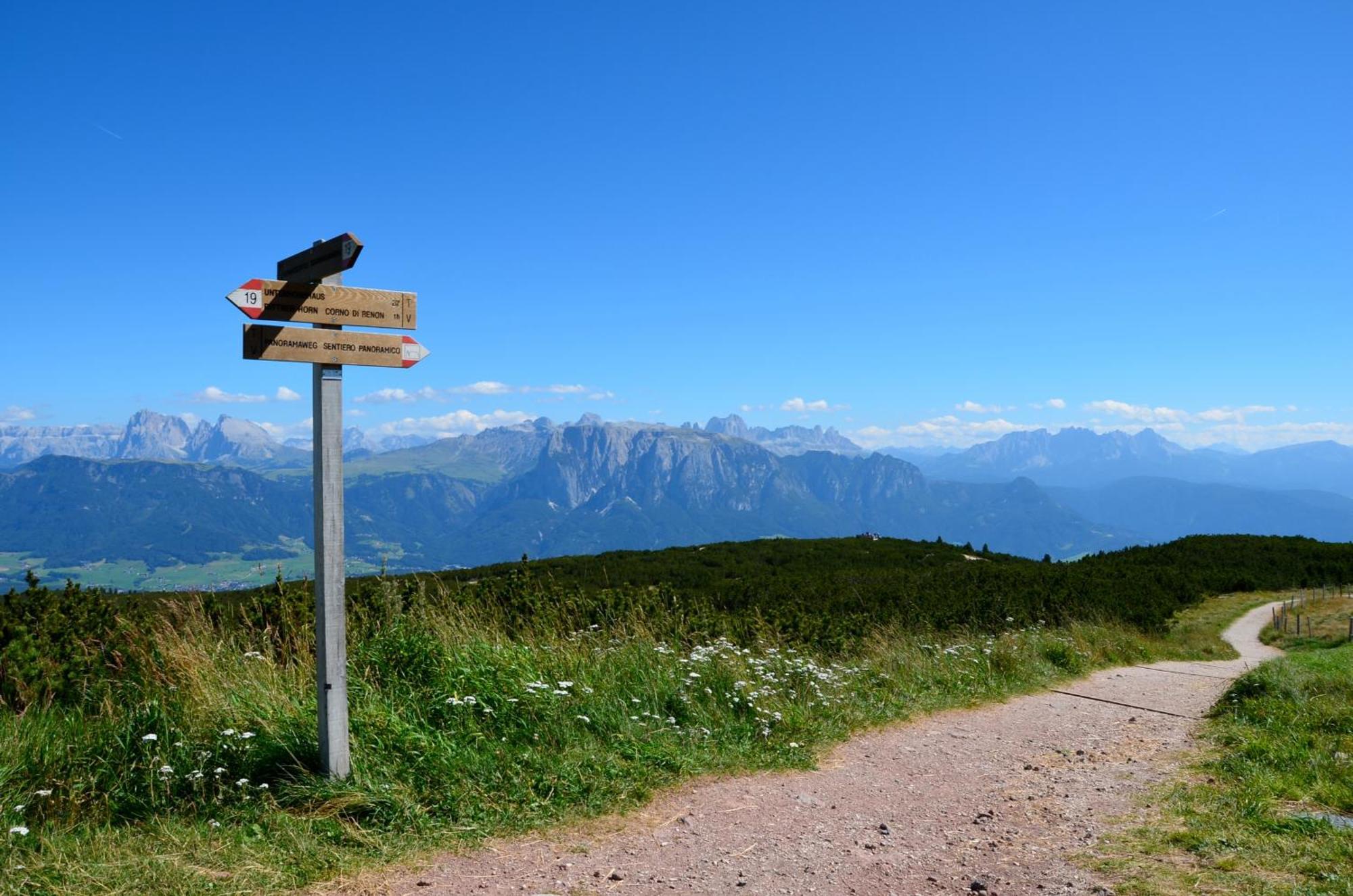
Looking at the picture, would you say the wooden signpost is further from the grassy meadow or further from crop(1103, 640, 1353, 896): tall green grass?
crop(1103, 640, 1353, 896): tall green grass

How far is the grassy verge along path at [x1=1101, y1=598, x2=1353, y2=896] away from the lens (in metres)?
4.10

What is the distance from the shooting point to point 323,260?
198 inches

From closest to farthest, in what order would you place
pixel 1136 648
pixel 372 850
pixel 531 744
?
pixel 372 850, pixel 531 744, pixel 1136 648

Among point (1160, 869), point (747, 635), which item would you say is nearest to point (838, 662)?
point (747, 635)

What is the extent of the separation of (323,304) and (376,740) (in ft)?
9.92

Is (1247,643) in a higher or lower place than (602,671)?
lower

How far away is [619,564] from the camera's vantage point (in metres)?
56.3

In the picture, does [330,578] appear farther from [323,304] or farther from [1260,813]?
[1260,813]

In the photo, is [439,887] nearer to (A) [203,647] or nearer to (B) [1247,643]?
(A) [203,647]

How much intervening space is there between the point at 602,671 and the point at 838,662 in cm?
392

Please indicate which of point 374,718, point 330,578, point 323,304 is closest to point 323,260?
point 323,304

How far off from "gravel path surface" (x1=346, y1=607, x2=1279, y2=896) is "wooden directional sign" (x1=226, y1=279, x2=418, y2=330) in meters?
3.41

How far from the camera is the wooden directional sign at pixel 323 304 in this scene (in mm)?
4922

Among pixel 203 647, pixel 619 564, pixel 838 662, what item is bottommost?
pixel 619 564
